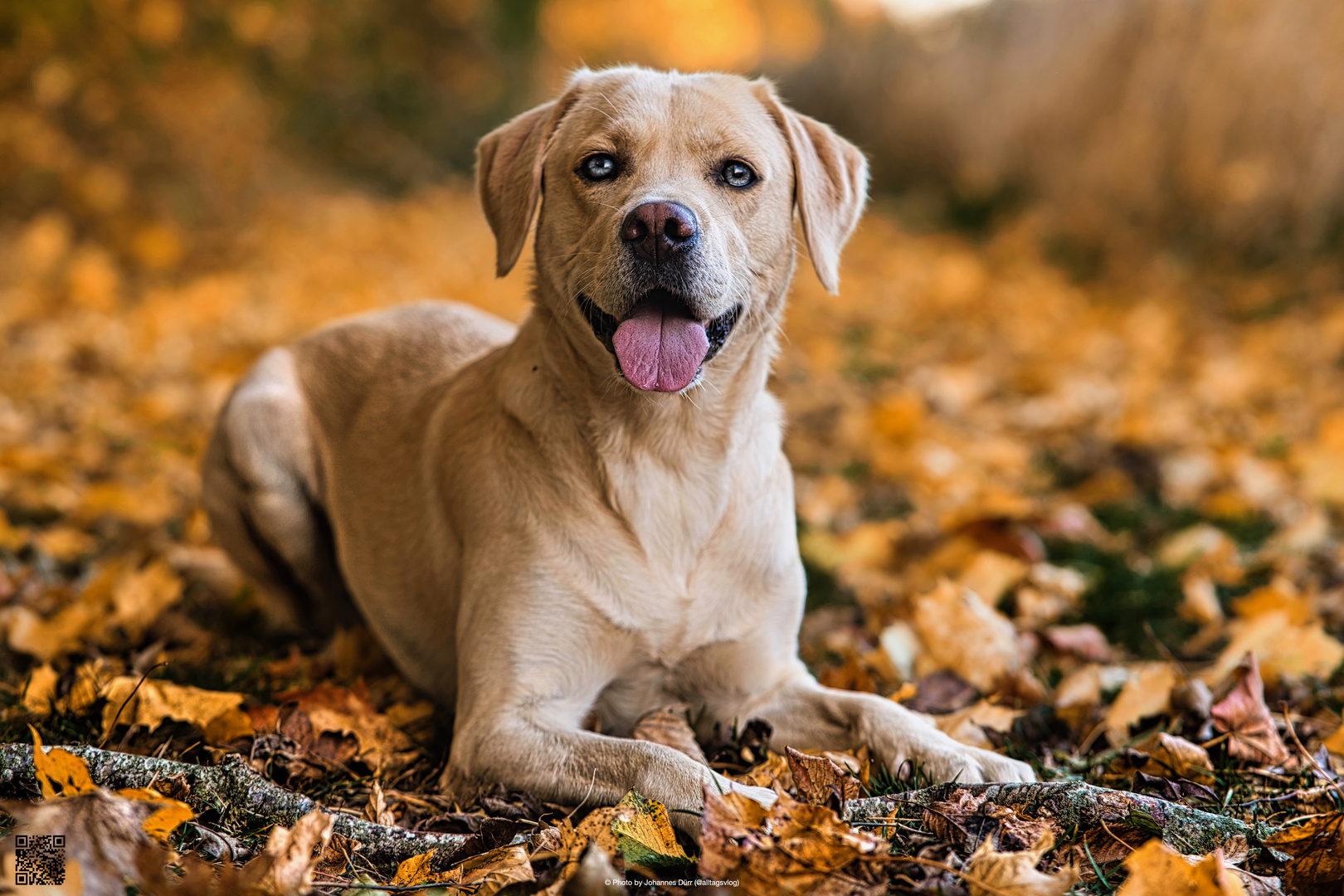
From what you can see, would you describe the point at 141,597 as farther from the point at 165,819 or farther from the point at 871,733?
the point at 871,733

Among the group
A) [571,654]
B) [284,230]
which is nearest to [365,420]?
[571,654]

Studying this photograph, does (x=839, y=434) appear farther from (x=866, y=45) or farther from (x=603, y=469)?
(x=866, y=45)

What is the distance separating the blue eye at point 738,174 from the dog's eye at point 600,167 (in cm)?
27

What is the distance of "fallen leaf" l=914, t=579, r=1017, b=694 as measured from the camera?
3027 mm

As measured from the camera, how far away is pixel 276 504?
140 inches

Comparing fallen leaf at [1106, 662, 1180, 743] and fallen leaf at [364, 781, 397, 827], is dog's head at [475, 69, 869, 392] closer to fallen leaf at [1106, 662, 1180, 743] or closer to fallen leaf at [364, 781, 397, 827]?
fallen leaf at [364, 781, 397, 827]

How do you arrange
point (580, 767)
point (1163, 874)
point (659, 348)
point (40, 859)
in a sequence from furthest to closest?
point (659, 348)
point (580, 767)
point (1163, 874)
point (40, 859)

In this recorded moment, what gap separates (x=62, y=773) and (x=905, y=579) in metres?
2.78

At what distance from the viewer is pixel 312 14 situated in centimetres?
1008

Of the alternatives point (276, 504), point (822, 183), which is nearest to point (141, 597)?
point (276, 504)

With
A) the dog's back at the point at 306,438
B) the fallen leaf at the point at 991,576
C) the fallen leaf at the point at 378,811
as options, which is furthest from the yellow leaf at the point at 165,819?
the fallen leaf at the point at 991,576

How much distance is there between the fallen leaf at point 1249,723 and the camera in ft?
8.14

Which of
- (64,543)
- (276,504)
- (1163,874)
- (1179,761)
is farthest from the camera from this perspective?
(64,543)

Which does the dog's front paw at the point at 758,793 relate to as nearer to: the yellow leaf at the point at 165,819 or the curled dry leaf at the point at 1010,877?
the curled dry leaf at the point at 1010,877
